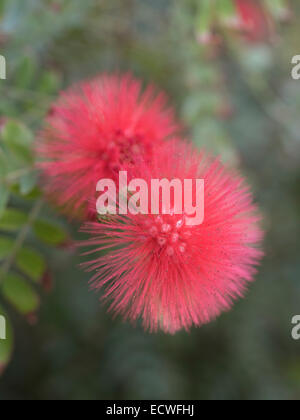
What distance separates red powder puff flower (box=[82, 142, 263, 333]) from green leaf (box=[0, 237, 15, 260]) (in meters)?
0.56

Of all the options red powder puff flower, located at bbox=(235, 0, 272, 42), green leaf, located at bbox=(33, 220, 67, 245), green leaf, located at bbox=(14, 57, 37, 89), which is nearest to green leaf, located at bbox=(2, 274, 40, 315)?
green leaf, located at bbox=(33, 220, 67, 245)

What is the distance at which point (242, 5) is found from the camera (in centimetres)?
254

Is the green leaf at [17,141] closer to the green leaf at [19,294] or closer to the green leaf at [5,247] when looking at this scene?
the green leaf at [5,247]

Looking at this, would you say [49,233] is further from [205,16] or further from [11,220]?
[205,16]

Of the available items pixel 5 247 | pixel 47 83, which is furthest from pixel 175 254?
pixel 47 83

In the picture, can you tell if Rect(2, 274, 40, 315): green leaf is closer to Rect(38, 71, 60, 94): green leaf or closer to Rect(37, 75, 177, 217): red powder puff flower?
Rect(37, 75, 177, 217): red powder puff flower

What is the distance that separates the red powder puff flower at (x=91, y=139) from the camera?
4.99 ft

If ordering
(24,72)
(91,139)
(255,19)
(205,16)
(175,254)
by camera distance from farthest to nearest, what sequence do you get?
(255,19) → (205,16) → (24,72) → (91,139) → (175,254)

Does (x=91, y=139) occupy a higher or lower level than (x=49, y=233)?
higher

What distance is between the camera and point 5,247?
1.74 meters

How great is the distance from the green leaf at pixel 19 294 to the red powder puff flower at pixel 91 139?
37 cm

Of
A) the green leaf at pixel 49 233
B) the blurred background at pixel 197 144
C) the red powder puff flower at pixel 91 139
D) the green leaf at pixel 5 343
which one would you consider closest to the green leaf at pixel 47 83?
the blurred background at pixel 197 144

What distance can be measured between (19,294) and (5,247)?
0.66 ft
